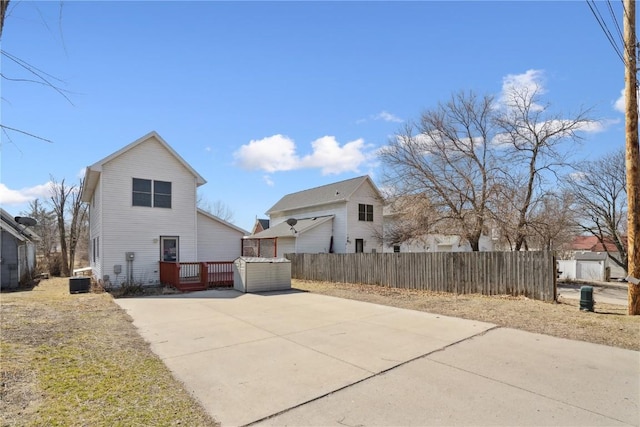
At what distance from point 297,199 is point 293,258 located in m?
12.6

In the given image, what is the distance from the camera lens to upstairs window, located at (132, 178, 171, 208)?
16.6 meters

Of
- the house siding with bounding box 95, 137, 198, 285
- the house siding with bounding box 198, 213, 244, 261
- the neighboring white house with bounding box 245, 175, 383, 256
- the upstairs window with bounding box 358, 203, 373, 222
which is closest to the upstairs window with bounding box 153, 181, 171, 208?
the house siding with bounding box 95, 137, 198, 285

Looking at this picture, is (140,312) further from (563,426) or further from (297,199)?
(297,199)

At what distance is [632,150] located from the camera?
30.1 ft

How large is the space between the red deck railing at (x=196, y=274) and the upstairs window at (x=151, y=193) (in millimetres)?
2757

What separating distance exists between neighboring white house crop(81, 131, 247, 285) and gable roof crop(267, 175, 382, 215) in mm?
11717

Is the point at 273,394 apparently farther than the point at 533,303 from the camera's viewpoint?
No

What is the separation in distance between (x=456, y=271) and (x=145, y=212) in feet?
44.0

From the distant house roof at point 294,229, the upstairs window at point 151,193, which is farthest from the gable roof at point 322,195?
the upstairs window at point 151,193

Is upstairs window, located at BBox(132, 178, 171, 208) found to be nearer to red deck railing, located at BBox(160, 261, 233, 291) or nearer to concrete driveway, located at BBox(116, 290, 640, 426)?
red deck railing, located at BBox(160, 261, 233, 291)

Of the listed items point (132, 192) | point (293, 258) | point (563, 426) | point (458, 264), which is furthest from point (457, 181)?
point (563, 426)

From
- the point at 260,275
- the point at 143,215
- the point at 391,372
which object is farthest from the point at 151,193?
the point at 391,372

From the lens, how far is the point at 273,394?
14.5ft

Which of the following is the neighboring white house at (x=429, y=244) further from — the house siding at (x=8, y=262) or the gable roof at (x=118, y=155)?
the house siding at (x=8, y=262)
